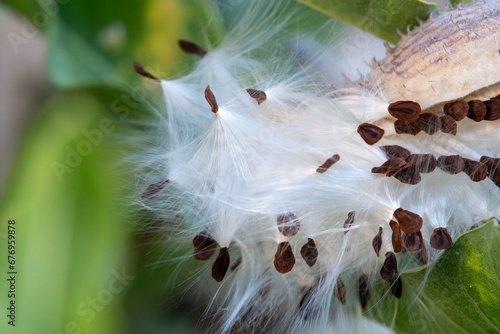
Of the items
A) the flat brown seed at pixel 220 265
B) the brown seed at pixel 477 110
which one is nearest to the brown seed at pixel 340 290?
the flat brown seed at pixel 220 265

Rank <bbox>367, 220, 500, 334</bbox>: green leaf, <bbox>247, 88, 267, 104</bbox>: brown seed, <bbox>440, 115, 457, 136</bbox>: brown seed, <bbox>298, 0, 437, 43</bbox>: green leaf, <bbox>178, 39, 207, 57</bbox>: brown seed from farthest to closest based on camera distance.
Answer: <bbox>178, 39, 207, 57</bbox>: brown seed, <bbox>298, 0, 437, 43</bbox>: green leaf, <bbox>247, 88, 267, 104</bbox>: brown seed, <bbox>440, 115, 457, 136</bbox>: brown seed, <bbox>367, 220, 500, 334</bbox>: green leaf


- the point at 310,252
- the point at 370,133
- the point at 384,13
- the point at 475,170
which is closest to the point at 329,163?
the point at 370,133

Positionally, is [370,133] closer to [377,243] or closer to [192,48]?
[377,243]

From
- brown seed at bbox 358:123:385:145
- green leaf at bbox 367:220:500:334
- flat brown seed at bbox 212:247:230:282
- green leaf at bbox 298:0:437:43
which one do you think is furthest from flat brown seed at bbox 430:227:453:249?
green leaf at bbox 298:0:437:43

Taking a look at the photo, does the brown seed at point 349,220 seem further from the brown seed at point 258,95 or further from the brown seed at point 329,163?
the brown seed at point 258,95

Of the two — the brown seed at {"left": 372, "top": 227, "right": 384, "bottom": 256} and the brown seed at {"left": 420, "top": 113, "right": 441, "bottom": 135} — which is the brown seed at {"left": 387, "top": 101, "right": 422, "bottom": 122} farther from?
the brown seed at {"left": 372, "top": 227, "right": 384, "bottom": 256}

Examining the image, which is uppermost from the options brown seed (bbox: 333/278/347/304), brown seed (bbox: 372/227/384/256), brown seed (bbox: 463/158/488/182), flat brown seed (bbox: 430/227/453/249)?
brown seed (bbox: 463/158/488/182)
